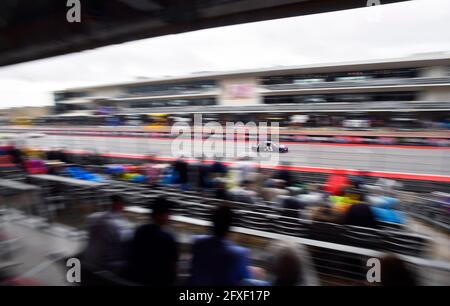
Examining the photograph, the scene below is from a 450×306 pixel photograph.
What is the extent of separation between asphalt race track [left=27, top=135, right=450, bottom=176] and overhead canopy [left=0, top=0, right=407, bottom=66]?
1927 millimetres

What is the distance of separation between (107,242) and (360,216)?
221 centimetres

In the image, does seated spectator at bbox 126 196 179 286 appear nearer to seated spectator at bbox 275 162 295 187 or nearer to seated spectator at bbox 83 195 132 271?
seated spectator at bbox 83 195 132 271

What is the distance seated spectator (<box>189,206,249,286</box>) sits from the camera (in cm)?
153

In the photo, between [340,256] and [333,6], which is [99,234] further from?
[333,6]

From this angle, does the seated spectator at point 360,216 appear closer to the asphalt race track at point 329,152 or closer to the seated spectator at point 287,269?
the seated spectator at point 287,269

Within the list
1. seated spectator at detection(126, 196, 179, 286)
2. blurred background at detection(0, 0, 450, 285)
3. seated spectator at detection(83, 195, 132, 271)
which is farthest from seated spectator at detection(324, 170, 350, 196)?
seated spectator at detection(83, 195, 132, 271)

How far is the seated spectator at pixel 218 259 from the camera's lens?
1525 millimetres

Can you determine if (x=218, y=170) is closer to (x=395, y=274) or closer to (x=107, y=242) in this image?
(x=107, y=242)

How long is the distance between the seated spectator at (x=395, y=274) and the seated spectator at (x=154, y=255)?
115 centimetres

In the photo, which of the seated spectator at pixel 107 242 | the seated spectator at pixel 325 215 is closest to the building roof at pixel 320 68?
the seated spectator at pixel 325 215

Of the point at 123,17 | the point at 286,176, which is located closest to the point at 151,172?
the point at 286,176

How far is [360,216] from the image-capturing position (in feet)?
8.64

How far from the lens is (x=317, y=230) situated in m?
2.78

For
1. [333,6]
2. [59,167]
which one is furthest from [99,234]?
[59,167]
